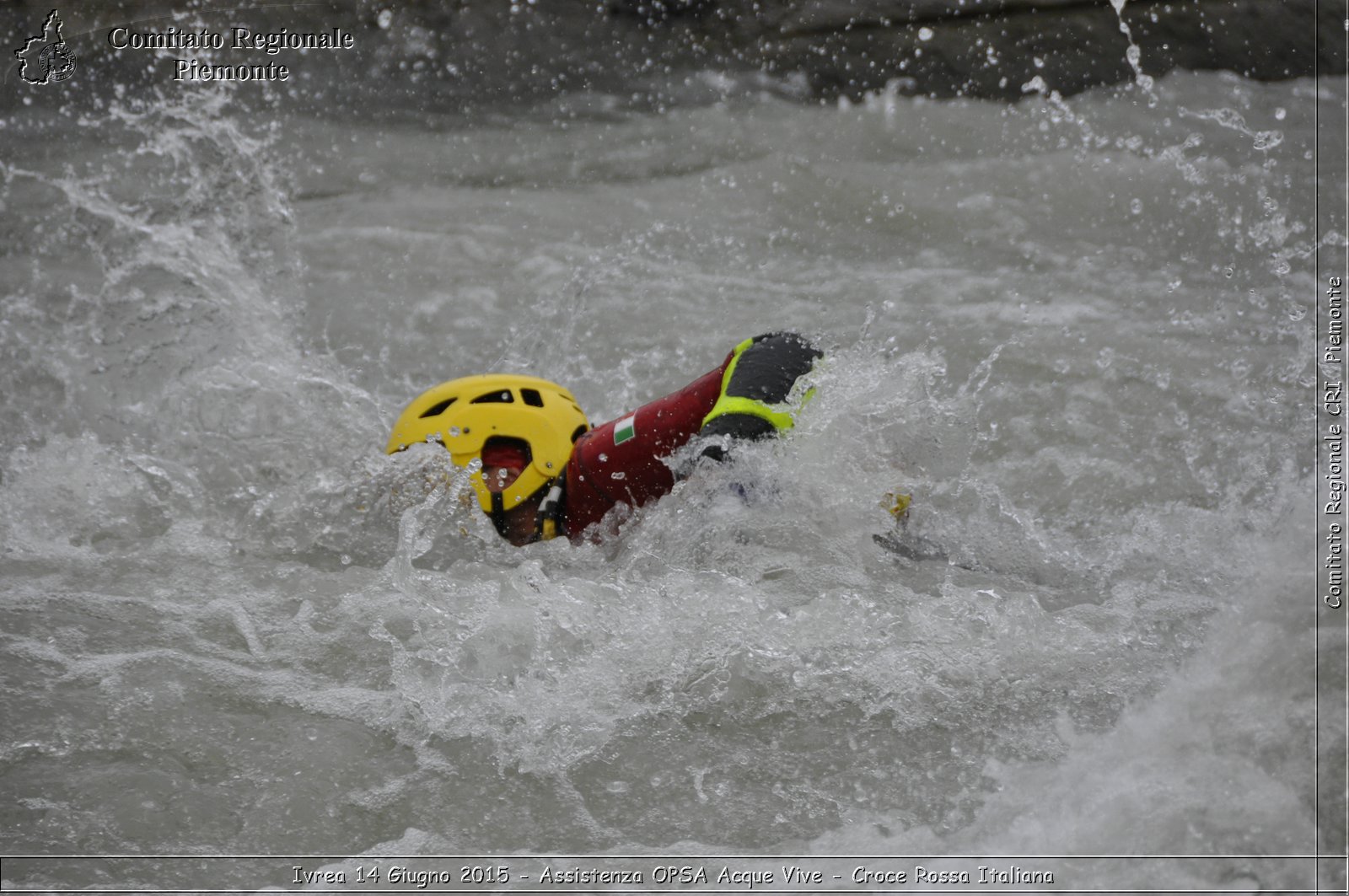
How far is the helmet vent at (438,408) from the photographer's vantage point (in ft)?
11.4

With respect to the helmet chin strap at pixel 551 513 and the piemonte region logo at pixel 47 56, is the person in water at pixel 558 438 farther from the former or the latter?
the piemonte region logo at pixel 47 56

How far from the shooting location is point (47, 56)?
7535 mm

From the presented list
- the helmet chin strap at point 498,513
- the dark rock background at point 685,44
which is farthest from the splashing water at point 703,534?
the dark rock background at point 685,44

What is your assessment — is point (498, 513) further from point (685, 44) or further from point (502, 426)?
point (685, 44)

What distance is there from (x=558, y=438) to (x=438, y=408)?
39 cm

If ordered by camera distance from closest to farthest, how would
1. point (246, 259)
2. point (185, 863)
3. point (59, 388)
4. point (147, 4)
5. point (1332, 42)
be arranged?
point (185, 863) < point (59, 388) < point (246, 259) < point (1332, 42) < point (147, 4)

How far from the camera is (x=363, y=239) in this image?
21.1 ft

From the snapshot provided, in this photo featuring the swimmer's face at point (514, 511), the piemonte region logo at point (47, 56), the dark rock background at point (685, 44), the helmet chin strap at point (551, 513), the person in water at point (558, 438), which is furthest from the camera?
the piemonte region logo at point (47, 56)

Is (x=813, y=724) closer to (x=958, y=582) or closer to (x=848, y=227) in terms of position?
(x=958, y=582)

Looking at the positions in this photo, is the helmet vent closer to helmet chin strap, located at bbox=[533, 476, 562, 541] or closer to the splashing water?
the splashing water

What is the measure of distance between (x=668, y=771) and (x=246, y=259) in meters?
4.15

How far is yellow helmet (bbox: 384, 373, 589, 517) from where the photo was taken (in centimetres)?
339

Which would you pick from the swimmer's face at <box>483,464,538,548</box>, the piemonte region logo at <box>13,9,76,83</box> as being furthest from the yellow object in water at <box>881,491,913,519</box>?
the piemonte region logo at <box>13,9,76,83</box>

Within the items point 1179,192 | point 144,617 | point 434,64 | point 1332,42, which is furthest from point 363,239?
point 1332,42
